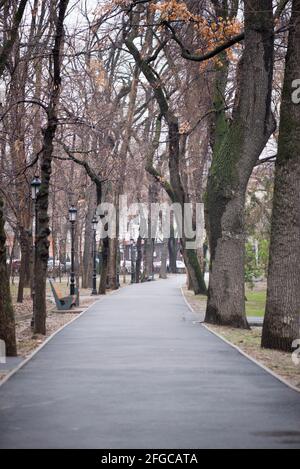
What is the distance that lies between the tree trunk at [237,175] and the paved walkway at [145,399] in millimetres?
4800

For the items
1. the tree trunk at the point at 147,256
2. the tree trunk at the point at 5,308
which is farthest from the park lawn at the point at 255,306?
the tree trunk at the point at 147,256

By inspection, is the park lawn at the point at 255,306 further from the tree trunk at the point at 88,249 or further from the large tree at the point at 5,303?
the large tree at the point at 5,303

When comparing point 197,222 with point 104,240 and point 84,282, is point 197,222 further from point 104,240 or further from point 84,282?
point 84,282

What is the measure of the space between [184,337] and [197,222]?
27436 mm

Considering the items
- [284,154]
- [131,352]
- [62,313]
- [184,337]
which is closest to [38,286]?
[184,337]

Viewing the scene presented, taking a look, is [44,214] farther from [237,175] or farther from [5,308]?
[5,308]

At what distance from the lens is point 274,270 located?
17.6 metres

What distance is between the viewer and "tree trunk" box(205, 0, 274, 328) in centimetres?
2055

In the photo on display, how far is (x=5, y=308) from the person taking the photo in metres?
15.4

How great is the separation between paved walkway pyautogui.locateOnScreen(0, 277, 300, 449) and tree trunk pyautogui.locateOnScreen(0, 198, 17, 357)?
690mm

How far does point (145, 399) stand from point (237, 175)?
12.3 m

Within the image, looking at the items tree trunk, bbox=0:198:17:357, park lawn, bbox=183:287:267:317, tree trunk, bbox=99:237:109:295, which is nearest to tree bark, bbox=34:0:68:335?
tree trunk, bbox=0:198:17:357

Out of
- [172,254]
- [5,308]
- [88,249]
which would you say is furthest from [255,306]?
[172,254]

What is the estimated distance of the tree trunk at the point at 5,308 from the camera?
1523 centimetres
